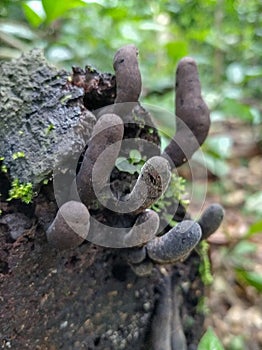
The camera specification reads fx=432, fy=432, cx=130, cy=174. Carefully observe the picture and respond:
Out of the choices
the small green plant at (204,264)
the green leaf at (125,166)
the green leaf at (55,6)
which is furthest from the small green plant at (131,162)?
the green leaf at (55,6)

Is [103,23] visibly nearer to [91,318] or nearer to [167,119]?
[167,119]

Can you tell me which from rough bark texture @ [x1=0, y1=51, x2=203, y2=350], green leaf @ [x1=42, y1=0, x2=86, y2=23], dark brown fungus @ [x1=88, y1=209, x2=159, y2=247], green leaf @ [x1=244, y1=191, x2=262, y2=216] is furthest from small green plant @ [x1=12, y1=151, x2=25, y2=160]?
green leaf @ [x1=244, y1=191, x2=262, y2=216]

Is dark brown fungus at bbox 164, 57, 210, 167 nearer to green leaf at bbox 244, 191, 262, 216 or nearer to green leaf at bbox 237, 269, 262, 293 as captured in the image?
green leaf at bbox 237, 269, 262, 293

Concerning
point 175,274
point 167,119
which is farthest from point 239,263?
point 175,274

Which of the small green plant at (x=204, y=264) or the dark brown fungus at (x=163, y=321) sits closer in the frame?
the dark brown fungus at (x=163, y=321)

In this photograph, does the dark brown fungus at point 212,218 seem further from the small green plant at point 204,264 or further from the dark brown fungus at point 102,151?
the dark brown fungus at point 102,151

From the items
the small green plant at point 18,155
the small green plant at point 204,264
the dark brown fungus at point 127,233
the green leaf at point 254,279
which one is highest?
the small green plant at point 18,155

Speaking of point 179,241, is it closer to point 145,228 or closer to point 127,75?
point 145,228
